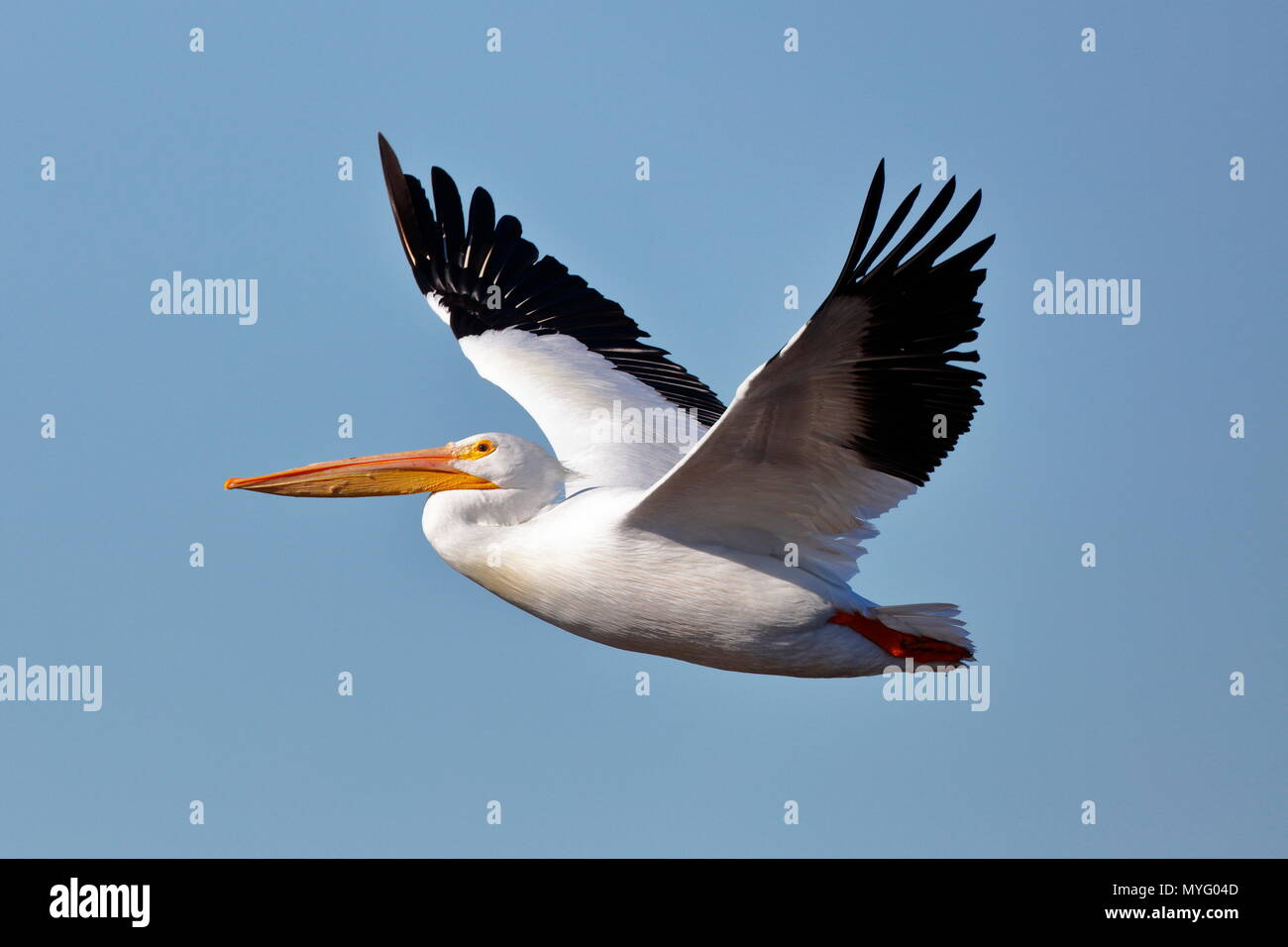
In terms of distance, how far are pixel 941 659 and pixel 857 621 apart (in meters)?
0.54

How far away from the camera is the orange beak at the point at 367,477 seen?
850cm

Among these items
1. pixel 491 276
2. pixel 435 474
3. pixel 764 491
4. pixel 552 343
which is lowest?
pixel 764 491

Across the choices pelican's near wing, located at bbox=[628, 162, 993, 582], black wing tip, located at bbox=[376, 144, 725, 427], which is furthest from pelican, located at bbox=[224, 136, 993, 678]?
black wing tip, located at bbox=[376, 144, 725, 427]

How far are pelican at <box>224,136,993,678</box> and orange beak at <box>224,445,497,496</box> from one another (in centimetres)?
1

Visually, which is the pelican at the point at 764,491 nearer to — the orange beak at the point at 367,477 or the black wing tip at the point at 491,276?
the orange beak at the point at 367,477

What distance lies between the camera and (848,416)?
710 centimetres

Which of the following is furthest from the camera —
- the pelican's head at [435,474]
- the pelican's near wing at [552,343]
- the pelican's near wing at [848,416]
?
the pelican's near wing at [552,343]

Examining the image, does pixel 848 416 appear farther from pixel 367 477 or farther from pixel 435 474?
pixel 367 477

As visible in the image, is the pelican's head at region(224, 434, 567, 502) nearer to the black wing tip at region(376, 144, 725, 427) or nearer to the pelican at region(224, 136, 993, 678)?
the pelican at region(224, 136, 993, 678)

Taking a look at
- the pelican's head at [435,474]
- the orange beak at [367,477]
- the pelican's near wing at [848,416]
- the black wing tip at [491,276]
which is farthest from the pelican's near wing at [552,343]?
the pelican's near wing at [848,416]

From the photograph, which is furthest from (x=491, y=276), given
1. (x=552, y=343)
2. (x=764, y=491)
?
(x=764, y=491)

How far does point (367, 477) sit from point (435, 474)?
436mm

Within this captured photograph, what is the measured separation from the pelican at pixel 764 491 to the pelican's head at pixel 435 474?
11mm

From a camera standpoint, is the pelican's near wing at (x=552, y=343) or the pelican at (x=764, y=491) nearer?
the pelican at (x=764, y=491)
